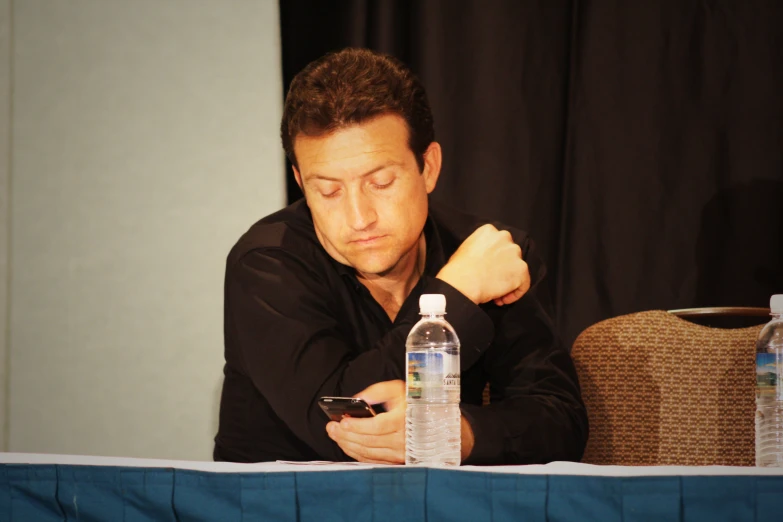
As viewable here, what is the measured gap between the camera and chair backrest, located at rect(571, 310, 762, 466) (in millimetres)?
2059

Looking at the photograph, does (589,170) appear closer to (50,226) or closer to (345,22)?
(345,22)

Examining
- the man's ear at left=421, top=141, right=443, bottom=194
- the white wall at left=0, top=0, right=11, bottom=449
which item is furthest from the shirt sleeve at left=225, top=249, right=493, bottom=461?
the white wall at left=0, top=0, right=11, bottom=449

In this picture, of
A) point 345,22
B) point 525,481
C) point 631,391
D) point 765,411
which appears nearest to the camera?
point 525,481

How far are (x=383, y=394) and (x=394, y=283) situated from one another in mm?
524

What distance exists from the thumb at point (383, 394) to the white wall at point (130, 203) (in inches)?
61.0

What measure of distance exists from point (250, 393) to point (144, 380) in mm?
1245

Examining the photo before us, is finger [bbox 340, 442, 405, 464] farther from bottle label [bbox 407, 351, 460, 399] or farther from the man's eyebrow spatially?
the man's eyebrow

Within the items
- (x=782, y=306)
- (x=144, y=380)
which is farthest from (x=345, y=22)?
(x=782, y=306)

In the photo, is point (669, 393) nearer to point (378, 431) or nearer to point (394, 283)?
point (394, 283)

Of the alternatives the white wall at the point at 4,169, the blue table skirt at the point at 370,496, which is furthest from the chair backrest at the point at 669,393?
the white wall at the point at 4,169

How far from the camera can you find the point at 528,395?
1.83 metres

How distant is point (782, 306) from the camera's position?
162 centimetres

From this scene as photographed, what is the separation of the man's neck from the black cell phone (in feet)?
1.71

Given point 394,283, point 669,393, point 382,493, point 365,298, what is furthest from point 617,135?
point 382,493
